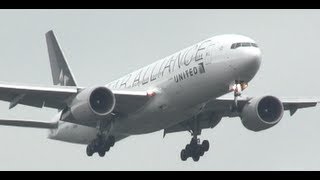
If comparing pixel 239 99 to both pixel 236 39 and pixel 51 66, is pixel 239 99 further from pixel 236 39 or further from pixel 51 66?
pixel 51 66

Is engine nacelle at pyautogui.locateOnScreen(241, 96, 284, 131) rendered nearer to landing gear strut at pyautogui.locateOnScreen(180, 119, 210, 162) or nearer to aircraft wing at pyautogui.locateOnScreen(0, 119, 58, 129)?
landing gear strut at pyautogui.locateOnScreen(180, 119, 210, 162)

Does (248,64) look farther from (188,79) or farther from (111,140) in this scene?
(111,140)

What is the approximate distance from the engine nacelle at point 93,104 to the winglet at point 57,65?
1162 centimetres

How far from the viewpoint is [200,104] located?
185 ft

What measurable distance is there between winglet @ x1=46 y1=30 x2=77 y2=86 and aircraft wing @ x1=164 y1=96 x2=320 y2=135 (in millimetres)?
9552

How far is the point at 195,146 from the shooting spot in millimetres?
61500

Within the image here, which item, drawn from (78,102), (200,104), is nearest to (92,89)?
(78,102)

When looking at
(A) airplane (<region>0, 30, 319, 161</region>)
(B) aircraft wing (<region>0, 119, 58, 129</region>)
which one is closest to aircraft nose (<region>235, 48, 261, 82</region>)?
(A) airplane (<region>0, 30, 319, 161</region>)

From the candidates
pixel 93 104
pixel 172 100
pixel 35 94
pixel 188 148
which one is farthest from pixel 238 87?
pixel 35 94

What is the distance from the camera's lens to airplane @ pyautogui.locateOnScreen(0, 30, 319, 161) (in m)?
54.9

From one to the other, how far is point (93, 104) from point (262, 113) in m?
9.59

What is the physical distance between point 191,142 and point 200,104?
5785 mm

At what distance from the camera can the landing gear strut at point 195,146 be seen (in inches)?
2417

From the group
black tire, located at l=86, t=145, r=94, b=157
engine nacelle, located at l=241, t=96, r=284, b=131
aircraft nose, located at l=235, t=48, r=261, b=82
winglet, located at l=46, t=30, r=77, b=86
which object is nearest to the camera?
aircraft nose, located at l=235, t=48, r=261, b=82
